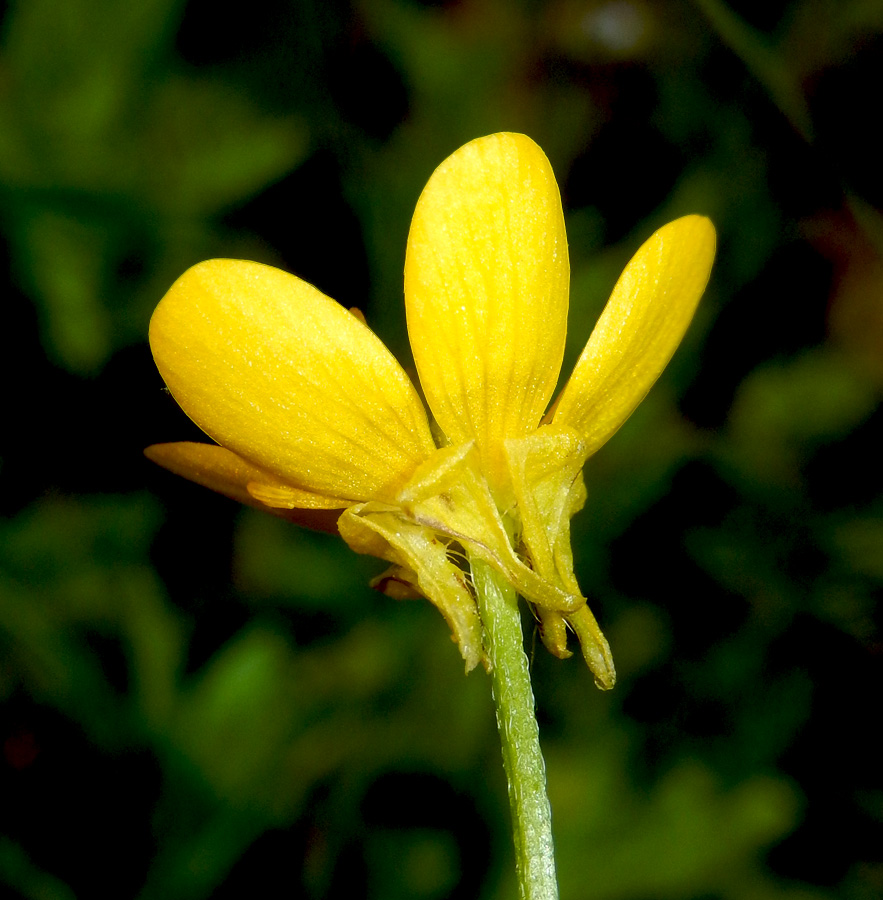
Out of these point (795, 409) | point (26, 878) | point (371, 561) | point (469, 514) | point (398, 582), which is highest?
point (469, 514)

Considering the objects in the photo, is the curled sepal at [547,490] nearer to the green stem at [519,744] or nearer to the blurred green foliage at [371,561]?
the green stem at [519,744]

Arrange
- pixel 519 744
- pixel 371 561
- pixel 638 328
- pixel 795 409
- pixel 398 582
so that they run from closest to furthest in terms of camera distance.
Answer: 1. pixel 519 744
2. pixel 638 328
3. pixel 398 582
4. pixel 371 561
5. pixel 795 409

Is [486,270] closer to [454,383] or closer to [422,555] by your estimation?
[454,383]

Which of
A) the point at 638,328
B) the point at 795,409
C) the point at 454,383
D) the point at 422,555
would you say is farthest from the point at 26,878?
the point at 795,409

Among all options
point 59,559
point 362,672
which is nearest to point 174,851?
point 362,672

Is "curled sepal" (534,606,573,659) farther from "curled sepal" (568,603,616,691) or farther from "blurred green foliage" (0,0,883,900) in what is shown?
"blurred green foliage" (0,0,883,900)

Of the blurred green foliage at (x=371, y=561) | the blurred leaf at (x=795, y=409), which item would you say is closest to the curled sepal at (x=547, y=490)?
the blurred green foliage at (x=371, y=561)

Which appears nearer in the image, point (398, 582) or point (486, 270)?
point (486, 270)

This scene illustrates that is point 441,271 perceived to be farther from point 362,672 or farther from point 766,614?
point 766,614
